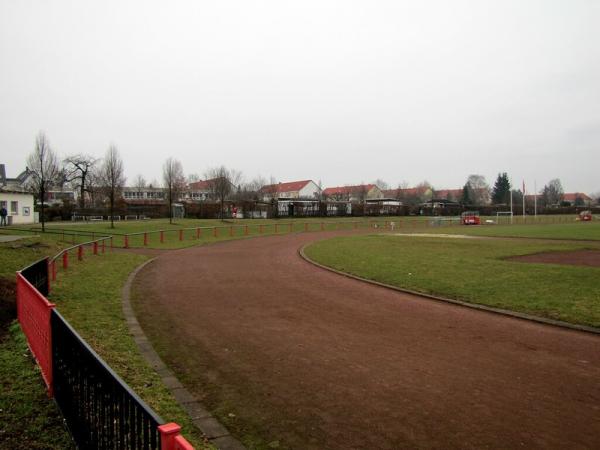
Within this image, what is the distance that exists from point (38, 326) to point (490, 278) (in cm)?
1200

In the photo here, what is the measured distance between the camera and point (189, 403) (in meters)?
5.20

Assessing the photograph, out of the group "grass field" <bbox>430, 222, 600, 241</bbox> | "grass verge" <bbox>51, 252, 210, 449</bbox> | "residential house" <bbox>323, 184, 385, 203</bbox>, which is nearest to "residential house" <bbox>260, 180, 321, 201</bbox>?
"residential house" <bbox>323, 184, 385, 203</bbox>

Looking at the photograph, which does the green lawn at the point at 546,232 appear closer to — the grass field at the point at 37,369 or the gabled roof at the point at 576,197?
the grass field at the point at 37,369

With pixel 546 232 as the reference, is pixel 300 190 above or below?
above

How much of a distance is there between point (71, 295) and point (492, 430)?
393 inches

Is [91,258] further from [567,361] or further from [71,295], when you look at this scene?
[567,361]

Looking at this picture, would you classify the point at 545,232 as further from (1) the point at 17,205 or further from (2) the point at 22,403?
(1) the point at 17,205

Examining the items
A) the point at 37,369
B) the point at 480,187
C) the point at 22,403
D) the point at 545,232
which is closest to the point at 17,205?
the point at 37,369

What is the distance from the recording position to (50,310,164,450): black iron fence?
116 inches

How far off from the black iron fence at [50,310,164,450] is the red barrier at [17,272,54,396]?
0.28m

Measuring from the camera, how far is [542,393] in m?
5.63

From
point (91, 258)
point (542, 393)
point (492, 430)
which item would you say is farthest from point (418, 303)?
point (91, 258)

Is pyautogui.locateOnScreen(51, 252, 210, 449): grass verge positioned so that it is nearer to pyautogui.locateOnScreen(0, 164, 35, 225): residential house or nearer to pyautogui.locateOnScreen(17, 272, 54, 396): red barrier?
pyautogui.locateOnScreen(17, 272, 54, 396): red barrier

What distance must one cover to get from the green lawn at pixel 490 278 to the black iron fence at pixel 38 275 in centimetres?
927
